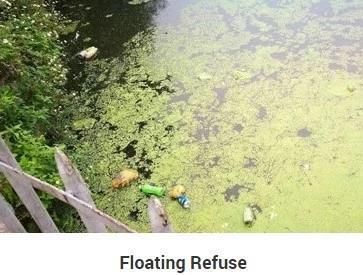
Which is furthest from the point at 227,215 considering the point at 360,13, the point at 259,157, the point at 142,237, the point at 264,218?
the point at 360,13

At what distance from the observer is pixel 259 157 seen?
2.63 m

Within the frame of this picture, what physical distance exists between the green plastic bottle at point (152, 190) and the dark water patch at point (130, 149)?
27cm

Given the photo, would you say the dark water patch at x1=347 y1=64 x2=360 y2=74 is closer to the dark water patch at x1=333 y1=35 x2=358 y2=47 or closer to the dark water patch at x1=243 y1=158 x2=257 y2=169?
the dark water patch at x1=333 y1=35 x2=358 y2=47

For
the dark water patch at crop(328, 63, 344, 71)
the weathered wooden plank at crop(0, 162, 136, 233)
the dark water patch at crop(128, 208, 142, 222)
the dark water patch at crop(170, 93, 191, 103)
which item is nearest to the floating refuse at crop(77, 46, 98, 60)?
the dark water patch at crop(170, 93, 191, 103)

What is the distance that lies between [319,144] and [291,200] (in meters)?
0.41

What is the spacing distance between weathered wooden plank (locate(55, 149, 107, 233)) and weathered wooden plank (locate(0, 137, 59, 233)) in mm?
211

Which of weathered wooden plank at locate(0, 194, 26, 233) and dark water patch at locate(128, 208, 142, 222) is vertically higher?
weathered wooden plank at locate(0, 194, 26, 233)

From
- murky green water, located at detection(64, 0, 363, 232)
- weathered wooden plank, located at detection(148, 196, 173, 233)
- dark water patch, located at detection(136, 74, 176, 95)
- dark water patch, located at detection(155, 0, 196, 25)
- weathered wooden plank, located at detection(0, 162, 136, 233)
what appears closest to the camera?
weathered wooden plank, located at detection(148, 196, 173, 233)

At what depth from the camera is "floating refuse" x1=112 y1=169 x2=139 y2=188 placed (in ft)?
8.48

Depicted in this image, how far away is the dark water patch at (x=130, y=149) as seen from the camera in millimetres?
2760

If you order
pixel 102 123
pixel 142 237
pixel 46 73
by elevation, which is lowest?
pixel 102 123

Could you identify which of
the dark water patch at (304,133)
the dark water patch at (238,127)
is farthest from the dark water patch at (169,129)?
the dark water patch at (304,133)

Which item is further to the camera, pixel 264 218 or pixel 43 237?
pixel 264 218

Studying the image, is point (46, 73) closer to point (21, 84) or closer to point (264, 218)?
point (21, 84)
